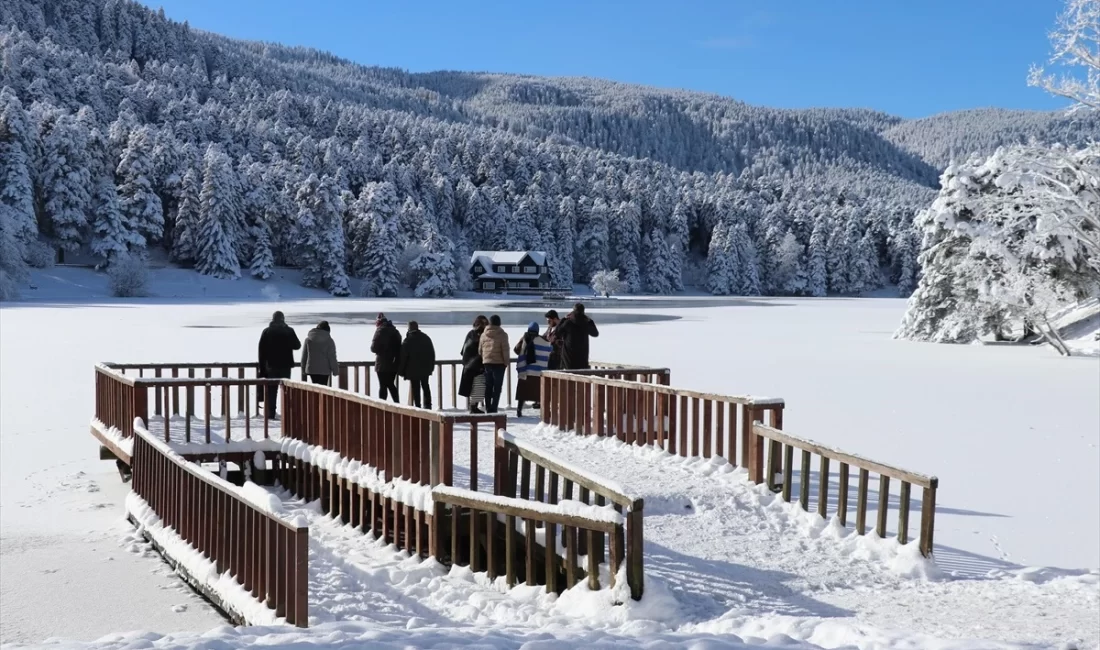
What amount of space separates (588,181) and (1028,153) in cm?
11830

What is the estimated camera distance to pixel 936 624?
20.3 feet

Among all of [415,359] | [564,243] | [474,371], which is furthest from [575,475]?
[564,243]

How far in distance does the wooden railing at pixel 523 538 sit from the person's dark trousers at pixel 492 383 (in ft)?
18.9

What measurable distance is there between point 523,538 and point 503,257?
351 feet

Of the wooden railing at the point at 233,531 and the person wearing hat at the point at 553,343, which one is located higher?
the person wearing hat at the point at 553,343

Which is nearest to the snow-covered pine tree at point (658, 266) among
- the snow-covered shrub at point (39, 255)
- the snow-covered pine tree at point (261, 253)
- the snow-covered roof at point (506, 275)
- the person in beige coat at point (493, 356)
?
the snow-covered roof at point (506, 275)

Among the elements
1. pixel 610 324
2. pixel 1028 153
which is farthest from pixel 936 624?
pixel 610 324

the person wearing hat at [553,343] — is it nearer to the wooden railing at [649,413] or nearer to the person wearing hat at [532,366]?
A: the person wearing hat at [532,366]

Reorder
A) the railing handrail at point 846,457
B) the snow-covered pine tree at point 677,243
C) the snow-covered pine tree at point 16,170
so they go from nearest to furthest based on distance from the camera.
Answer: the railing handrail at point 846,457
the snow-covered pine tree at point 16,170
the snow-covered pine tree at point 677,243

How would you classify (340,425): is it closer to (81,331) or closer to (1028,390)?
(1028,390)

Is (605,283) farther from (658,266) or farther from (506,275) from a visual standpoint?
(658,266)

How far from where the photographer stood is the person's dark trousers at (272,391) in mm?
12258

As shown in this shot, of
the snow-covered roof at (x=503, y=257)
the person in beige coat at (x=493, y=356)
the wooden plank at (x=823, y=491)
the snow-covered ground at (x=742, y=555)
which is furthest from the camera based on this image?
the snow-covered roof at (x=503, y=257)

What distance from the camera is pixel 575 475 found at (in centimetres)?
764
